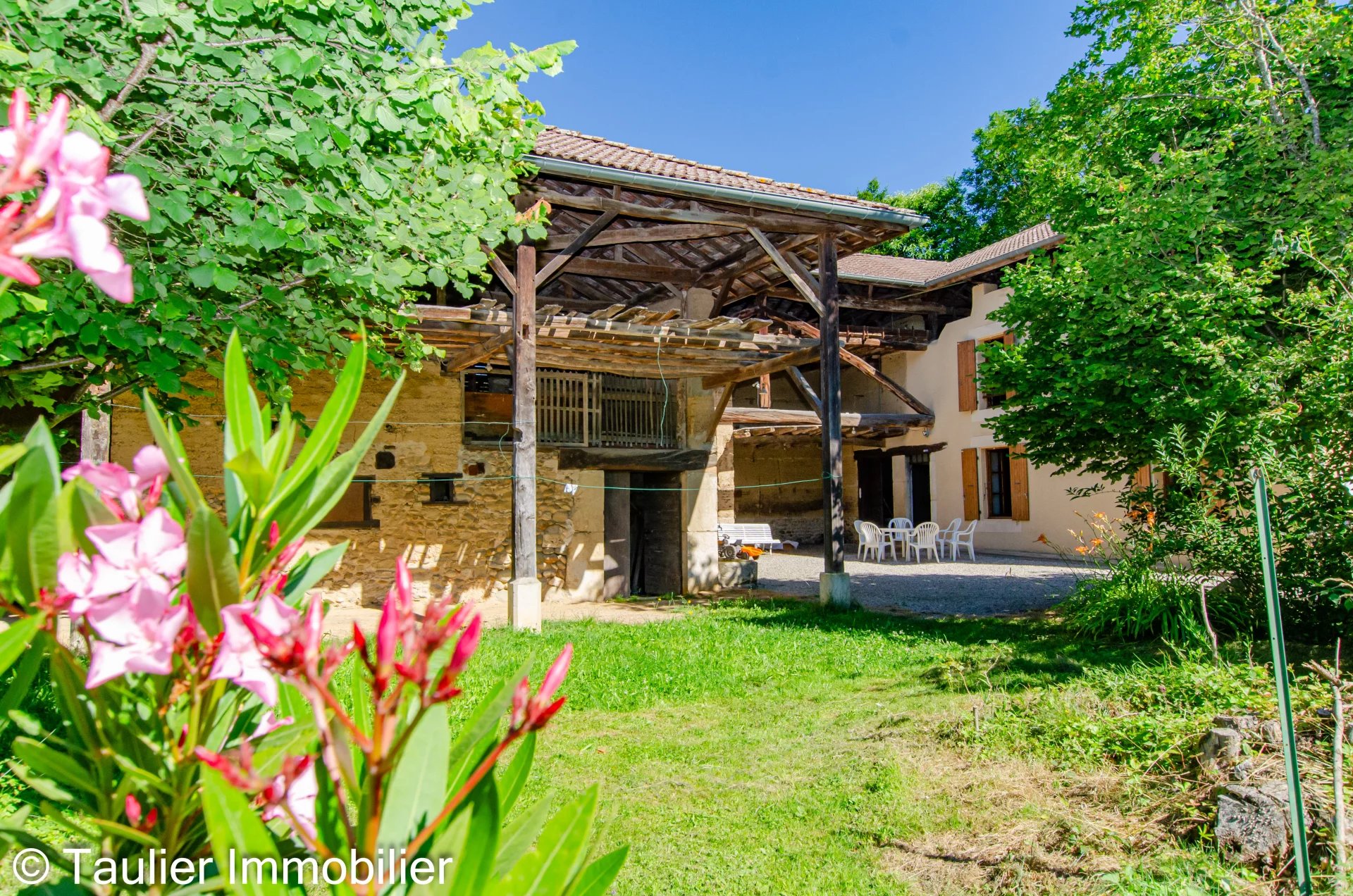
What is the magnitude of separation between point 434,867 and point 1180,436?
22.0 feet

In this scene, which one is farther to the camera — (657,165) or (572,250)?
(657,165)

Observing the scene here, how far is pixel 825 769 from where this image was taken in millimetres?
4250

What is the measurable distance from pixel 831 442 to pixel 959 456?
9645 millimetres

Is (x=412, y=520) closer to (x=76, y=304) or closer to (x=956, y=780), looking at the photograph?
(x=76, y=304)

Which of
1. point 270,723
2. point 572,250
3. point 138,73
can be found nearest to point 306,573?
point 270,723

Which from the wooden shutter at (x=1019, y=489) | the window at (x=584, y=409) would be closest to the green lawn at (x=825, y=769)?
the window at (x=584, y=409)

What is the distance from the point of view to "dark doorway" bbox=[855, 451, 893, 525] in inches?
832

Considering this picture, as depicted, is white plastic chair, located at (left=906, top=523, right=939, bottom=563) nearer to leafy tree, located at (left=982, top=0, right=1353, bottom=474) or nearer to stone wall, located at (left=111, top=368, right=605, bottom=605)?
stone wall, located at (left=111, top=368, right=605, bottom=605)

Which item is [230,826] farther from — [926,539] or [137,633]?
[926,539]

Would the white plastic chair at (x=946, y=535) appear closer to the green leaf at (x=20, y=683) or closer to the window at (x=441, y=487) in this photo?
the window at (x=441, y=487)

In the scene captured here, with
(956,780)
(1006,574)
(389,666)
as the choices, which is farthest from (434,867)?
(1006,574)

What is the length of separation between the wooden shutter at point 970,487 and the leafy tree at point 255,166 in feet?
49.9

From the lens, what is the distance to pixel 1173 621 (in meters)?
6.73

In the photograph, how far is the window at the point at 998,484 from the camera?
57.7 feet
